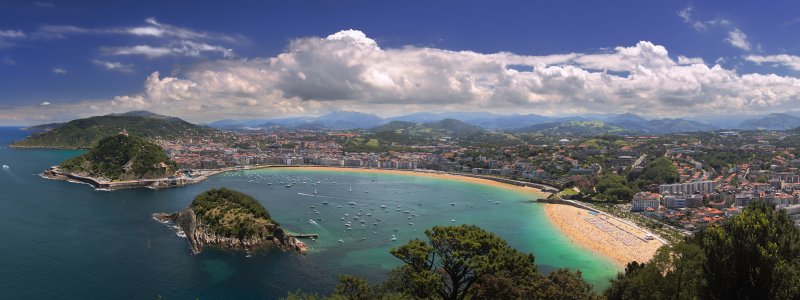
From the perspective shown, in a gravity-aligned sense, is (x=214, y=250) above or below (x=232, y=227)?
below

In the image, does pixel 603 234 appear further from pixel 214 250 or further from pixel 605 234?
pixel 214 250

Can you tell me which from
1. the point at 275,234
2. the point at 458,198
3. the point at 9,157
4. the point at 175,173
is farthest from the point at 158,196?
the point at 9,157

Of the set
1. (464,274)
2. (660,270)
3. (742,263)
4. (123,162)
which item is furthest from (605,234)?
(123,162)

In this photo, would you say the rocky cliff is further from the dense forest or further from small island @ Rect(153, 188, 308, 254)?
the dense forest

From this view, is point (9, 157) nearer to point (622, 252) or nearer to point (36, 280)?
point (36, 280)

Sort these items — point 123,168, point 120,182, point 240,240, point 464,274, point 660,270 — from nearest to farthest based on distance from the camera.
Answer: point 660,270 < point 464,274 < point 240,240 < point 120,182 < point 123,168

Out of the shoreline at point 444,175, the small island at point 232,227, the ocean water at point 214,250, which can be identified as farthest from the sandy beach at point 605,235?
the small island at point 232,227
